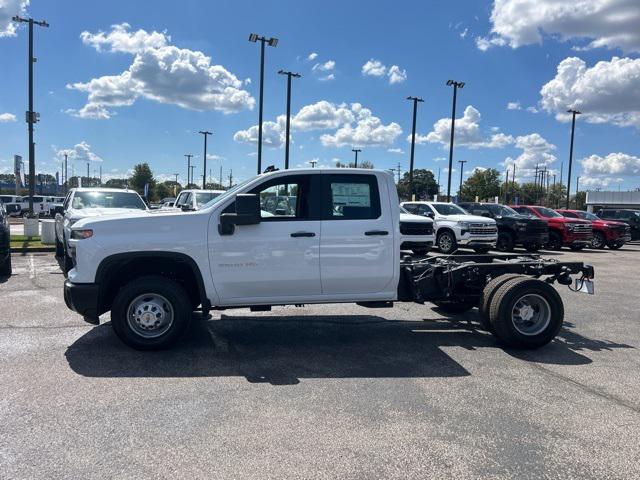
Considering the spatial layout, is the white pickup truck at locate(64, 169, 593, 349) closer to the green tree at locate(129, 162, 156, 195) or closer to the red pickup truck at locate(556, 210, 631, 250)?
the red pickup truck at locate(556, 210, 631, 250)

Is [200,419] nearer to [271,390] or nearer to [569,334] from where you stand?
[271,390]

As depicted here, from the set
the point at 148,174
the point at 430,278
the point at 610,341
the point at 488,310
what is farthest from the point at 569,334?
the point at 148,174

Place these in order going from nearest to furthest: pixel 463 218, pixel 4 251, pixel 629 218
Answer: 1. pixel 4 251
2. pixel 463 218
3. pixel 629 218

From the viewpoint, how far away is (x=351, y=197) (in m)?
6.02

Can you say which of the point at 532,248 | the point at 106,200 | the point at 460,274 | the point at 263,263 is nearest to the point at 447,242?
the point at 532,248

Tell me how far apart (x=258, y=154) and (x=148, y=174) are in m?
61.1

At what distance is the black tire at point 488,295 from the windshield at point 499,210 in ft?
49.5

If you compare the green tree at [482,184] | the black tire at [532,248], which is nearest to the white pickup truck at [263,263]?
the black tire at [532,248]

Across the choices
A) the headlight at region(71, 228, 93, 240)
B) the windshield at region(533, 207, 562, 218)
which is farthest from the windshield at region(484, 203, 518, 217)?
the headlight at region(71, 228, 93, 240)

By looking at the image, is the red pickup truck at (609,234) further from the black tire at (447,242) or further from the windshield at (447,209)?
the black tire at (447,242)

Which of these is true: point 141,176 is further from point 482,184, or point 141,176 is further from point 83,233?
point 83,233

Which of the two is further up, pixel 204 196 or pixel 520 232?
pixel 204 196

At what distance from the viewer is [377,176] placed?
6.14m

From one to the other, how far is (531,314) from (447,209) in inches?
517
